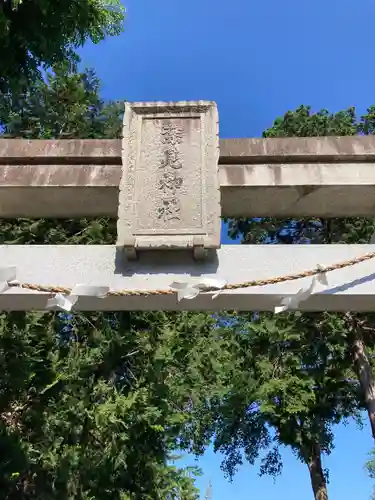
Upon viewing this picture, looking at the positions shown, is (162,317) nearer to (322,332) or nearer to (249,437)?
(322,332)

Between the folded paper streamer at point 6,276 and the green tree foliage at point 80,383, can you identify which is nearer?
the folded paper streamer at point 6,276

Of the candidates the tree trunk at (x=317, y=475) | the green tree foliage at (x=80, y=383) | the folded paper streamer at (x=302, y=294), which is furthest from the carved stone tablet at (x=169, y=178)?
the tree trunk at (x=317, y=475)

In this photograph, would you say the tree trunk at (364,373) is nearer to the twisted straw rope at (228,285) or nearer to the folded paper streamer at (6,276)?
the twisted straw rope at (228,285)

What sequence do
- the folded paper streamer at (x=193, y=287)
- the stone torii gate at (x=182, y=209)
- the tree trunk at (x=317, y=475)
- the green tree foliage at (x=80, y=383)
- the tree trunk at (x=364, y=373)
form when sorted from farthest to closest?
the tree trunk at (x=317, y=475) < the tree trunk at (x=364, y=373) < the green tree foliage at (x=80, y=383) < the stone torii gate at (x=182, y=209) < the folded paper streamer at (x=193, y=287)

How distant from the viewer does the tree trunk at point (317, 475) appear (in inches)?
488

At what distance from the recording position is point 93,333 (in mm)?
8547

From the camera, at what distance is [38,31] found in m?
6.46

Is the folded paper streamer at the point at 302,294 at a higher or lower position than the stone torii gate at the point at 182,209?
lower

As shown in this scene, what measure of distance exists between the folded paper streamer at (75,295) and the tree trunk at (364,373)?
373 inches

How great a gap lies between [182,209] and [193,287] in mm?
519

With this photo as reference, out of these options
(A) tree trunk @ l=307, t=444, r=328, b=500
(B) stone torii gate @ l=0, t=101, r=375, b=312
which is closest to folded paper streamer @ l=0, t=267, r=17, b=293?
(B) stone torii gate @ l=0, t=101, r=375, b=312

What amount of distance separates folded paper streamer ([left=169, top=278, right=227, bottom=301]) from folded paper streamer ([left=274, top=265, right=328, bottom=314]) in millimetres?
349

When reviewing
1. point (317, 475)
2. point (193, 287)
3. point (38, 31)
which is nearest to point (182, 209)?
point (193, 287)

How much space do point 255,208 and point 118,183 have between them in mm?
916
